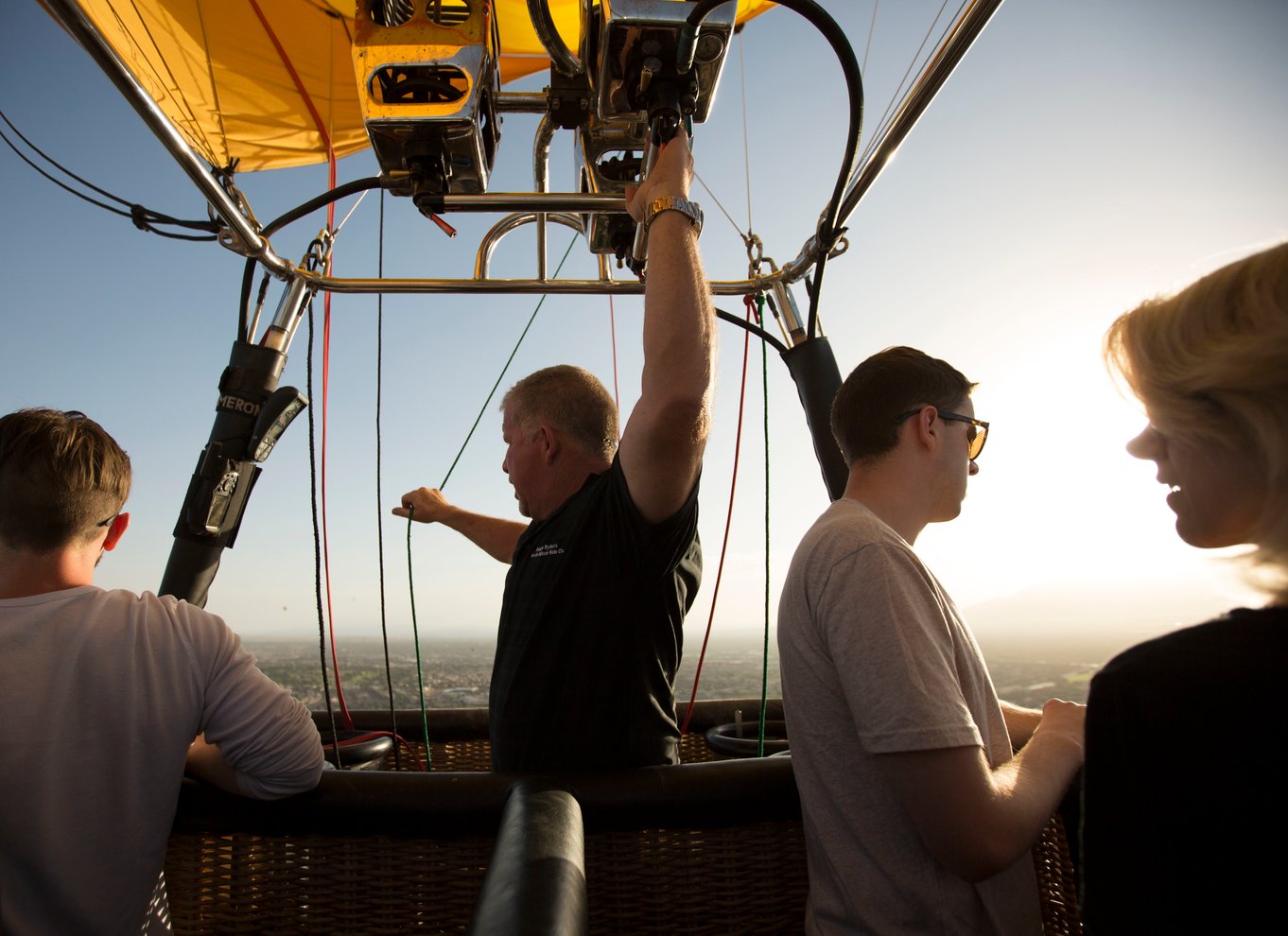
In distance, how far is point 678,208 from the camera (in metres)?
1.05

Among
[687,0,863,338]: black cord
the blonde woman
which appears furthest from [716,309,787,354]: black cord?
the blonde woman

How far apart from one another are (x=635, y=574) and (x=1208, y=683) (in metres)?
0.69

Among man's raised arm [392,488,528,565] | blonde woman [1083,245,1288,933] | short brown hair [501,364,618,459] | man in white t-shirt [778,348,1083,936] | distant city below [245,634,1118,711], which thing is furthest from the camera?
man's raised arm [392,488,528,565]

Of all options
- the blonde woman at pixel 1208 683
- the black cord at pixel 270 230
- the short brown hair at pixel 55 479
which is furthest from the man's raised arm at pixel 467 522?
the blonde woman at pixel 1208 683

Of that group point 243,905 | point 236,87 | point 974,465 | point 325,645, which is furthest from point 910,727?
point 236,87

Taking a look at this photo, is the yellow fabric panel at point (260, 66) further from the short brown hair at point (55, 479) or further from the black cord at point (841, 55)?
the short brown hair at point (55, 479)

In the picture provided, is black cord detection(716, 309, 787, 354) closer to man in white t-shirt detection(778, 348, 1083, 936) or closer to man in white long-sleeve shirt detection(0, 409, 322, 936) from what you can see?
man in white t-shirt detection(778, 348, 1083, 936)

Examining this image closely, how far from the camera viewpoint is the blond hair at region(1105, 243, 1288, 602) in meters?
0.55

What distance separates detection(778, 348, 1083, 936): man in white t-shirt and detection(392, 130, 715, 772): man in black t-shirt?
208mm

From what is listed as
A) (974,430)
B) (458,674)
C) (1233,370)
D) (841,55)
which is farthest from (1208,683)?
(458,674)

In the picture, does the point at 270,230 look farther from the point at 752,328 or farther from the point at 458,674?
the point at 458,674

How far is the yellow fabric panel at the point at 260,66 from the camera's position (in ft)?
7.02

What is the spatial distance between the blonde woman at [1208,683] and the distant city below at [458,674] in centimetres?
6

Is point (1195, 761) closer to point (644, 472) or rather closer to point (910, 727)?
point (910, 727)
